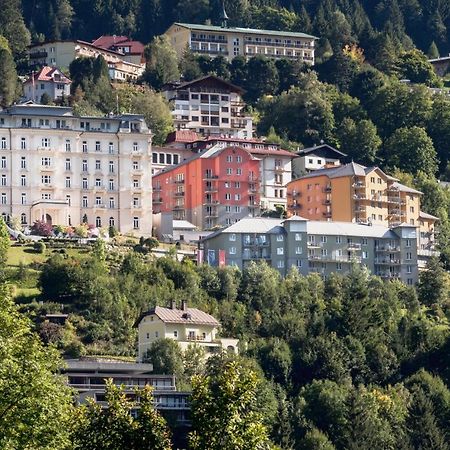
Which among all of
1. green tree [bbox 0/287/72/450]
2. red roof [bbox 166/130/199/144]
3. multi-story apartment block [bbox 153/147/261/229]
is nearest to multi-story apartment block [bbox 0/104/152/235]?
multi-story apartment block [bbox 153/147/261/229]

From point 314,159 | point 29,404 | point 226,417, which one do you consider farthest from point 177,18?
point 226,417

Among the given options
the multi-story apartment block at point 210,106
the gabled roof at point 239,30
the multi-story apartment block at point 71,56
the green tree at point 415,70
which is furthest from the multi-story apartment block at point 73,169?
the green tree at point 415,70

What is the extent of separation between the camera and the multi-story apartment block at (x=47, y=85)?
148125mm

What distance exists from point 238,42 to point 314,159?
94.3 feet

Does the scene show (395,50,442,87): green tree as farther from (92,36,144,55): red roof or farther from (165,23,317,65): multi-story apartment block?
(92,36,144,55): red roof

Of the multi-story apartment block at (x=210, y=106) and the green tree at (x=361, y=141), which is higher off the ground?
the multi-story apartment block at (x=210, y=106)

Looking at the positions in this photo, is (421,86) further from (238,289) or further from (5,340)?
(5,340)

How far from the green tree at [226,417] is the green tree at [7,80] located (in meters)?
100

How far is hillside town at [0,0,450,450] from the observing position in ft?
285

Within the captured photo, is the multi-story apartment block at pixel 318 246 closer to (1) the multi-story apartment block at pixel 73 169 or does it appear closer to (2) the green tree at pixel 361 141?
(1) the multi-story apartment block at pixel 73 169

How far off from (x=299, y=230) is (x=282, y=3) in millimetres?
77597

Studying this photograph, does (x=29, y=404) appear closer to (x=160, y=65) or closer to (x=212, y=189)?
(x=212, y=189)

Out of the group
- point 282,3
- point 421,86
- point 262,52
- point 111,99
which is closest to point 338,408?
point 111,99

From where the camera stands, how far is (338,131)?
153500 millimetres
